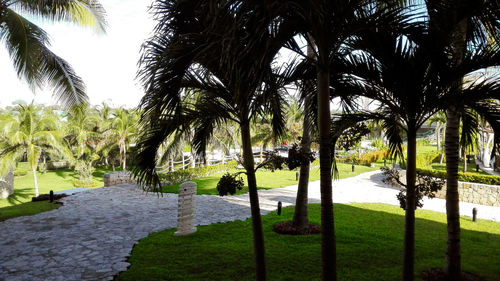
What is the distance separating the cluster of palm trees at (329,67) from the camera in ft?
11.7

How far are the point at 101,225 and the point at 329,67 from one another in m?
8.12

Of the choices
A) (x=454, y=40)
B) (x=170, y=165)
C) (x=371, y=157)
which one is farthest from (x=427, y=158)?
(x=454, y=40)

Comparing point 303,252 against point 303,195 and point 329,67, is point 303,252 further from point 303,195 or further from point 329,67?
point 329,67

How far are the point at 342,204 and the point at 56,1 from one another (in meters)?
11.9

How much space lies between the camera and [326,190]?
4.01 meters

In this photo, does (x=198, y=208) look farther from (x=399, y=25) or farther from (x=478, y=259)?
(x=399, y=25)

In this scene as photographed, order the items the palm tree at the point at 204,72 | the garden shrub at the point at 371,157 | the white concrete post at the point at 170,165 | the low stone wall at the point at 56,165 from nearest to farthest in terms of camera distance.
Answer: the palm tree at the point at 204,72, the white concrete post at the point at 170,165, the garden shrub at the point at 371,157, the low stone wall at the point at 56,165

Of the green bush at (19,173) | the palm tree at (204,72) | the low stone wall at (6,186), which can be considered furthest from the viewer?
the green bush at (19,173)

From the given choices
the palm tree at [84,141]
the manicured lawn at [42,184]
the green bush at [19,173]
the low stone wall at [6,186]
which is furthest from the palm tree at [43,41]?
the green bush at [19,173]

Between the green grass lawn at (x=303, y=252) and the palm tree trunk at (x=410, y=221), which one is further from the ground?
the palm tree trunk at (x=410, y=221)

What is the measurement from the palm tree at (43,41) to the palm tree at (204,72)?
6.26m

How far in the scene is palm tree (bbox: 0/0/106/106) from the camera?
8656 millimetres

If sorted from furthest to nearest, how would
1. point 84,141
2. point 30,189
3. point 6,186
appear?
point 84,141
point 30,189
point 6,186

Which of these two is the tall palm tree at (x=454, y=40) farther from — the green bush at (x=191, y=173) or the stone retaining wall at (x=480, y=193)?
the green bush at (x=191, y=173)
